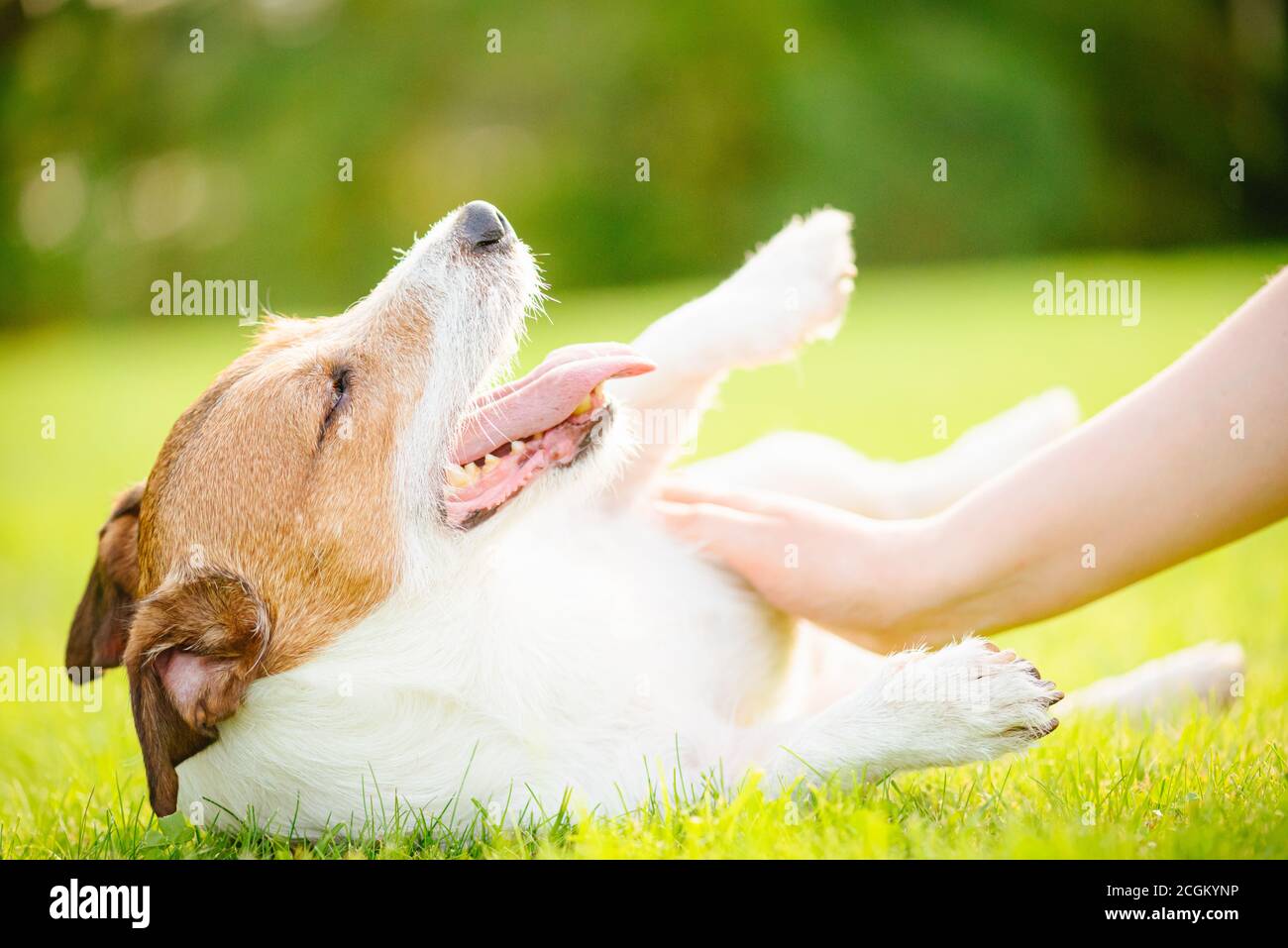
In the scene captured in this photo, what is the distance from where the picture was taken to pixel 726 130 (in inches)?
818

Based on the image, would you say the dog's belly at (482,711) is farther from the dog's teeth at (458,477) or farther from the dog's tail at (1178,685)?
the dog's tail at (1178,685)

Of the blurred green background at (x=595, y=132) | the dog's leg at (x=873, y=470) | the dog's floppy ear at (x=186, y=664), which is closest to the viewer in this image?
the dog's floppy ear at (x=186, y=664)

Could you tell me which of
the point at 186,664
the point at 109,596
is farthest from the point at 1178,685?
the point at 109,596

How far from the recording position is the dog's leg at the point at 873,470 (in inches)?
142

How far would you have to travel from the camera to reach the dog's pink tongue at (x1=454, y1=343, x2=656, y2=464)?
2.86 m

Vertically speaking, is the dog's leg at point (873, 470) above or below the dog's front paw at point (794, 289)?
below

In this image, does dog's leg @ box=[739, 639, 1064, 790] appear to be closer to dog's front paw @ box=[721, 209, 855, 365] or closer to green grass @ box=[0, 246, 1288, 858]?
green grass @ box=[0, 246, 1288, 858]

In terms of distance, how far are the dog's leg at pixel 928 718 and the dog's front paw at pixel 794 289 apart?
3.48ft

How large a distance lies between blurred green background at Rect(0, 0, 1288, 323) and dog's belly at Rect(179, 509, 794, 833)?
16184mm

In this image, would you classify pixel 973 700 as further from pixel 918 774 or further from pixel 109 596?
pixel 109 596

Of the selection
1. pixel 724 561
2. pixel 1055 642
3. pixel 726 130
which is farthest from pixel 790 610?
pixel 726 130

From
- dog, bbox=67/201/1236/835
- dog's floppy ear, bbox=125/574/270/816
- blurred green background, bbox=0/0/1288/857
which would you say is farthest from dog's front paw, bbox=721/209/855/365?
blurred green background, bbox=0/0/1288/857

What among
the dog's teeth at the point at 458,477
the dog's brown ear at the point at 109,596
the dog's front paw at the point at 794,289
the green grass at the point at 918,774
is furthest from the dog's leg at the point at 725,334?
the dog's brown ear at the point at 109,596

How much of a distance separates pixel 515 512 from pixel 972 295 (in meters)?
11.8
